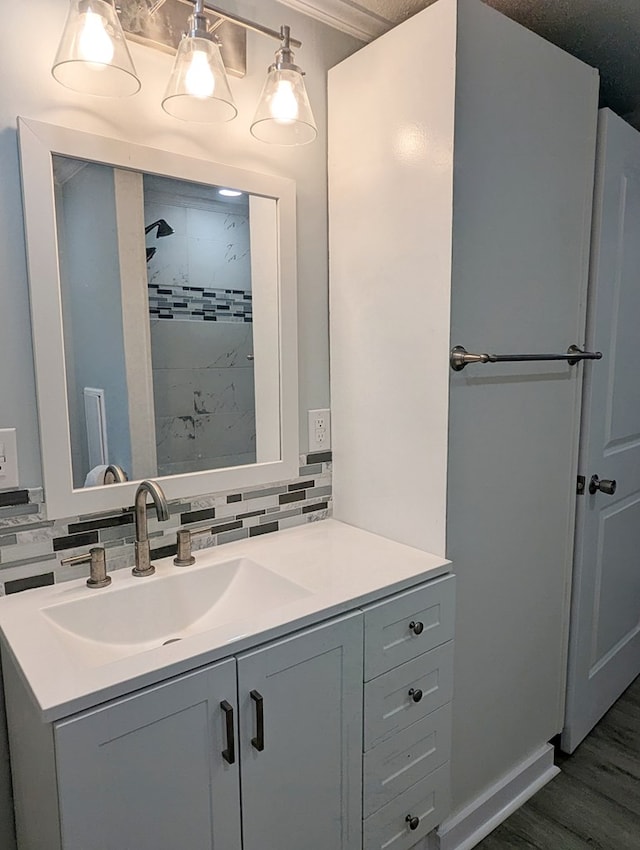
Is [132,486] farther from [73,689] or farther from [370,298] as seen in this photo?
[370,298]

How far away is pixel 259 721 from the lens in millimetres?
1058

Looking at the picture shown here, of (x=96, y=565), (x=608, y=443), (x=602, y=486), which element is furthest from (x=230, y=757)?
(x=608, y=443)

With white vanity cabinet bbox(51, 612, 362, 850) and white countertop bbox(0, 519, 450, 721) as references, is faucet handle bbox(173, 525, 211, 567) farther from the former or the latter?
white vanity cabinet bbox(51, 612, 362, 850)

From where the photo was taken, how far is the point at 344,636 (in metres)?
1.20

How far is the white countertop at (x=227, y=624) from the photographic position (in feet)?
2.99

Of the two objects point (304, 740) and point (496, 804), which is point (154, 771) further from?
point (496, 804)

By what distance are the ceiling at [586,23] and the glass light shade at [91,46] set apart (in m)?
0.77

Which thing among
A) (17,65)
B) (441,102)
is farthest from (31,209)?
(441,102)

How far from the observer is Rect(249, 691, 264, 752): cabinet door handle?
1.05 meters

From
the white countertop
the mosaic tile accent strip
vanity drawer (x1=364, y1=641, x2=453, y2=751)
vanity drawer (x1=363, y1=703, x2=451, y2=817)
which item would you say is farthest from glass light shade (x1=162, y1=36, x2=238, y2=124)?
vanity drawer (x1=363, y1=703, x2=451, y2=817)

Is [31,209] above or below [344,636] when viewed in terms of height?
above

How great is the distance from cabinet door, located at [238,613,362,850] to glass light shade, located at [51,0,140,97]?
118 centimetres

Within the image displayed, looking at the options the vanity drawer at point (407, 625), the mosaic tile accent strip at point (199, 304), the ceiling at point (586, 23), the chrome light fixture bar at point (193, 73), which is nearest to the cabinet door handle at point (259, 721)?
the vanity drawer at point (407, 625)

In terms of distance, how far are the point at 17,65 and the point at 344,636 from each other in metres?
1.35
